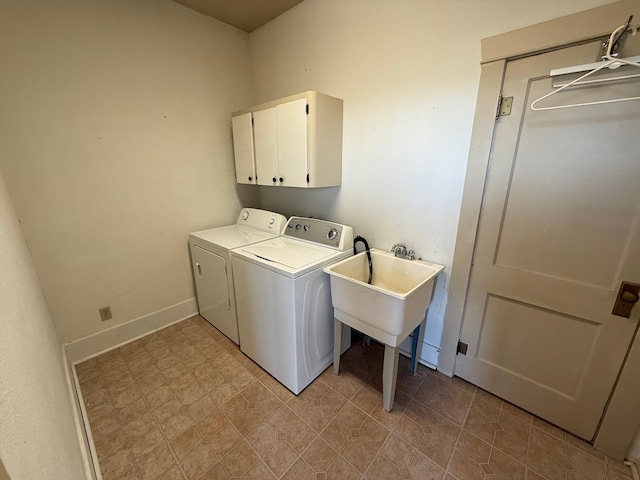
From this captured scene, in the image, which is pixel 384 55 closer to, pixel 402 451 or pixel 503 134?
pixel 503 134

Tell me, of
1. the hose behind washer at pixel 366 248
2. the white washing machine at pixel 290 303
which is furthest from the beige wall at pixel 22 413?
the hose behind washer at pixel 366 248

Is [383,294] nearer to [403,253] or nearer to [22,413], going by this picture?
[403,253]

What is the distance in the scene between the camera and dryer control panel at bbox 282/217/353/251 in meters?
1.97

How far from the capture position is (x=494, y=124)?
1413mm

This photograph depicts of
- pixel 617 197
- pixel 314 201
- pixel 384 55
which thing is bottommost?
pixel 314 201

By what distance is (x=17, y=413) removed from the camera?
495mm

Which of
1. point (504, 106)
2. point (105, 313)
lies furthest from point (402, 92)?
point (105, 313)

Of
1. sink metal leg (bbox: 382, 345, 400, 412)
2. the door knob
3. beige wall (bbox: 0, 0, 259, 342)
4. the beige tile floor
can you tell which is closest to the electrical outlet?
beige wall (bbox: 0, 0, 259, 342)

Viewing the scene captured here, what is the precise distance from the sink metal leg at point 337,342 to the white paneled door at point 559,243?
891mm

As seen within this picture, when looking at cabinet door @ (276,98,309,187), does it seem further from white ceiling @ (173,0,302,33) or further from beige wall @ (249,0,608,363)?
white ceiling @ (173,0,302,33)

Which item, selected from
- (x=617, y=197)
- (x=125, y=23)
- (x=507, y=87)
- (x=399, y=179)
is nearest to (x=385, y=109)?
(x=399, y=179)

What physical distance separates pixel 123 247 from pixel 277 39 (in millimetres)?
2266

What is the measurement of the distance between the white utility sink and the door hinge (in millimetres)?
938

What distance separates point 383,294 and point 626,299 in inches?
43.5
